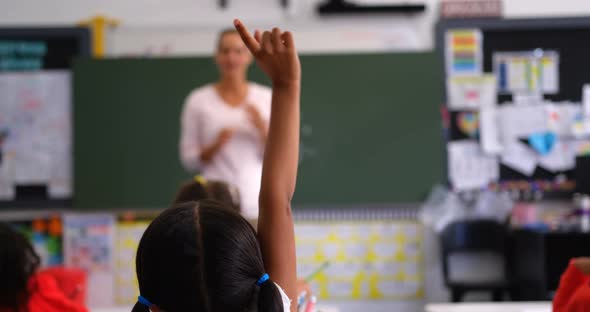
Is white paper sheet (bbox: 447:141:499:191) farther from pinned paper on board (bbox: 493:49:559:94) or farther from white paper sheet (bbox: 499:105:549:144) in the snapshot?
pinned paper on board (bbox: 493:49:559:94)

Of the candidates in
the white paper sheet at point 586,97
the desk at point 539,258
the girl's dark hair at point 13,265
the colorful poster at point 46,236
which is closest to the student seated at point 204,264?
the girl's dark hair at point 13,265

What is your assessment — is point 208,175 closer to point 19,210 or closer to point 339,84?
point 339,84

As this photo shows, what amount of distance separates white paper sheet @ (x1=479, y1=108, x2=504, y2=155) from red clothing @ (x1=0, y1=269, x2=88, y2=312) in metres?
3.31

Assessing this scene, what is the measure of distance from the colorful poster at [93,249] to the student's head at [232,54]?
6.23ft

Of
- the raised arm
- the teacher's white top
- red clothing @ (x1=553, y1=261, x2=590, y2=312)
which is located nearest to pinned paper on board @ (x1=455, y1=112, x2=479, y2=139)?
the teacher's white top

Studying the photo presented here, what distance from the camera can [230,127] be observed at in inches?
121

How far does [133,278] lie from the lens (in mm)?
4648

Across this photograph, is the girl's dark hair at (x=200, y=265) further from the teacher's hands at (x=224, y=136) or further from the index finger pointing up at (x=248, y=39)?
the teacher's hands at (x=224, y=136)

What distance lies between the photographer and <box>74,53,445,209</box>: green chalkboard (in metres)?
4.58

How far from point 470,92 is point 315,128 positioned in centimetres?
101

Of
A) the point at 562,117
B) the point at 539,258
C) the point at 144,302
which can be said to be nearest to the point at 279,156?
the point at 144,302

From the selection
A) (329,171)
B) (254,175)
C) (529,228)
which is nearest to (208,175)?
(254,175)

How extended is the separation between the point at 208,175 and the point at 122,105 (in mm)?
1741

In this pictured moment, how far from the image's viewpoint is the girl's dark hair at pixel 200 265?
3.12 feet
